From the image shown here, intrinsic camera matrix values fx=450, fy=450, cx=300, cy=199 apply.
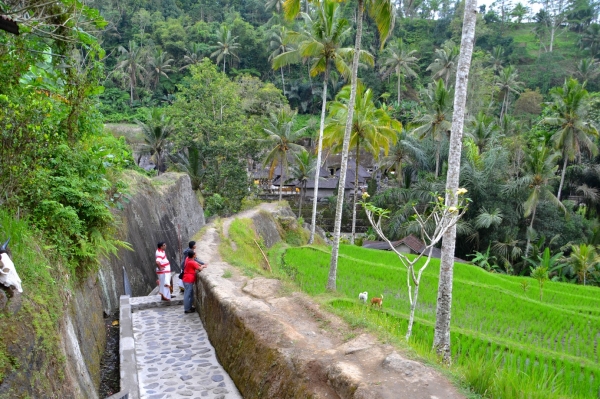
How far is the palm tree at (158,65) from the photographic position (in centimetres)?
4526

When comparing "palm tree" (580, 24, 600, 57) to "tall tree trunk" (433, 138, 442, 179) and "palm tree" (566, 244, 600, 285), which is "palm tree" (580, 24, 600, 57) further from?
"palm tree" (566, 244, 600, 285)

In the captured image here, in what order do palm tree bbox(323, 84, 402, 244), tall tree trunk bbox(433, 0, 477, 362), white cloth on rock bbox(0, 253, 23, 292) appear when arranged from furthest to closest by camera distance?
palm tree bbox(323, 84, 402, 244), tall tree trunk bbox(433, 0, 477, 362), white cloth on rock bbox(0, 253, 23, 292)

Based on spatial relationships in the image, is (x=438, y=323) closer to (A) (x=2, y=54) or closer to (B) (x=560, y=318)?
(B) (x=560, y=318)

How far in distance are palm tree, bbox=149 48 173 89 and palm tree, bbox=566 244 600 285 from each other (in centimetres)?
3912

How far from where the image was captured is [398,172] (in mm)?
31391

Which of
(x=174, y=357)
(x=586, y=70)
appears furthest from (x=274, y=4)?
(x=174, y=357)

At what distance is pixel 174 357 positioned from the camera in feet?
23.8

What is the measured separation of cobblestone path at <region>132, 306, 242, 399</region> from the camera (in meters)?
6.27

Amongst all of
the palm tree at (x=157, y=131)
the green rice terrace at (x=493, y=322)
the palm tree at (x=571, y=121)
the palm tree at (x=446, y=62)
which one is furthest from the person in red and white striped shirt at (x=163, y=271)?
the palm tree at (x=446, y=62)

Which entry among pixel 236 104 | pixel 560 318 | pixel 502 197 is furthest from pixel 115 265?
pixel 502 197

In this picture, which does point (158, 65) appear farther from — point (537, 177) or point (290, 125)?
point (537, 177)

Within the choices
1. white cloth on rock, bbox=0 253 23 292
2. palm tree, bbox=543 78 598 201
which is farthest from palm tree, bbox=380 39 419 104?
white cloth on rock, bbox=0 253 23 292

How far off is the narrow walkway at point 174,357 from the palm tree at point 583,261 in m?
20.1

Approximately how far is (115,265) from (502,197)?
23.6 metres
